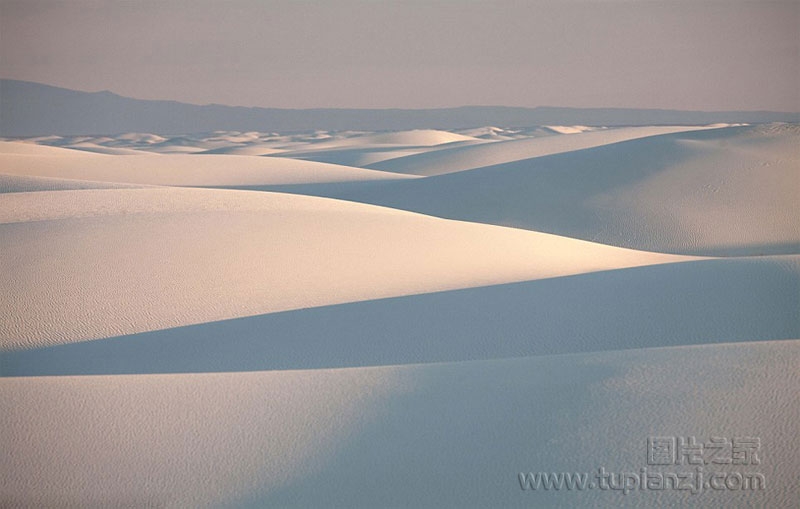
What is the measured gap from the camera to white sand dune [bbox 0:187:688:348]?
31.4ft

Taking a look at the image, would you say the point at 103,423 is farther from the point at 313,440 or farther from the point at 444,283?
the point at 444,283

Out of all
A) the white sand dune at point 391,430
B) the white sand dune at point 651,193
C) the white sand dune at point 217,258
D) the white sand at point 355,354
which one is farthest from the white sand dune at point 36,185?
the white sand dune at point 391,430

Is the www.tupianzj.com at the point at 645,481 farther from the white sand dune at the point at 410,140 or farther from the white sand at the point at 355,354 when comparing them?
the white sand dune at the point at 410,140

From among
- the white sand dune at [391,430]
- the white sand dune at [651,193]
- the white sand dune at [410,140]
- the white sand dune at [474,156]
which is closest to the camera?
the white sand dune at [391,430]

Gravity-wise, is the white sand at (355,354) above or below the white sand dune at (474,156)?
above

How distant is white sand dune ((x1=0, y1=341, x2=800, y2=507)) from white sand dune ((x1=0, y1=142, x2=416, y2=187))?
2444 cm

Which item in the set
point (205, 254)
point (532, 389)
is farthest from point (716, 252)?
point (532, 389)

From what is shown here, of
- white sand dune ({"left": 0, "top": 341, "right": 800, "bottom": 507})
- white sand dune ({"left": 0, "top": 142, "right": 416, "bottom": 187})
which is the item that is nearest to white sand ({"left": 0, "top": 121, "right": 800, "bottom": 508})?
white sand dune ({"left": 0, "top": 341, "right": 800, "bottom": 507})

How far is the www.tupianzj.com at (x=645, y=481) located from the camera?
4801 mm

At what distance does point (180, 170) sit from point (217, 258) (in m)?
26.2

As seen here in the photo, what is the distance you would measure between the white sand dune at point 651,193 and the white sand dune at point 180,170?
14.7ft

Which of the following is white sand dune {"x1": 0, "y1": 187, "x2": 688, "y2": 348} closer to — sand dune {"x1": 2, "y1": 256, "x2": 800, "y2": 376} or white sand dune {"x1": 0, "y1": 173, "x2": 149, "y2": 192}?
sand dune {"x1": 2, "y1": 256, "x2": 800, "y2": 376}

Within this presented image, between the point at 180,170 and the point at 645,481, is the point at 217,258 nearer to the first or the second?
the point at 645,481

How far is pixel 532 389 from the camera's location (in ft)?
20.2
